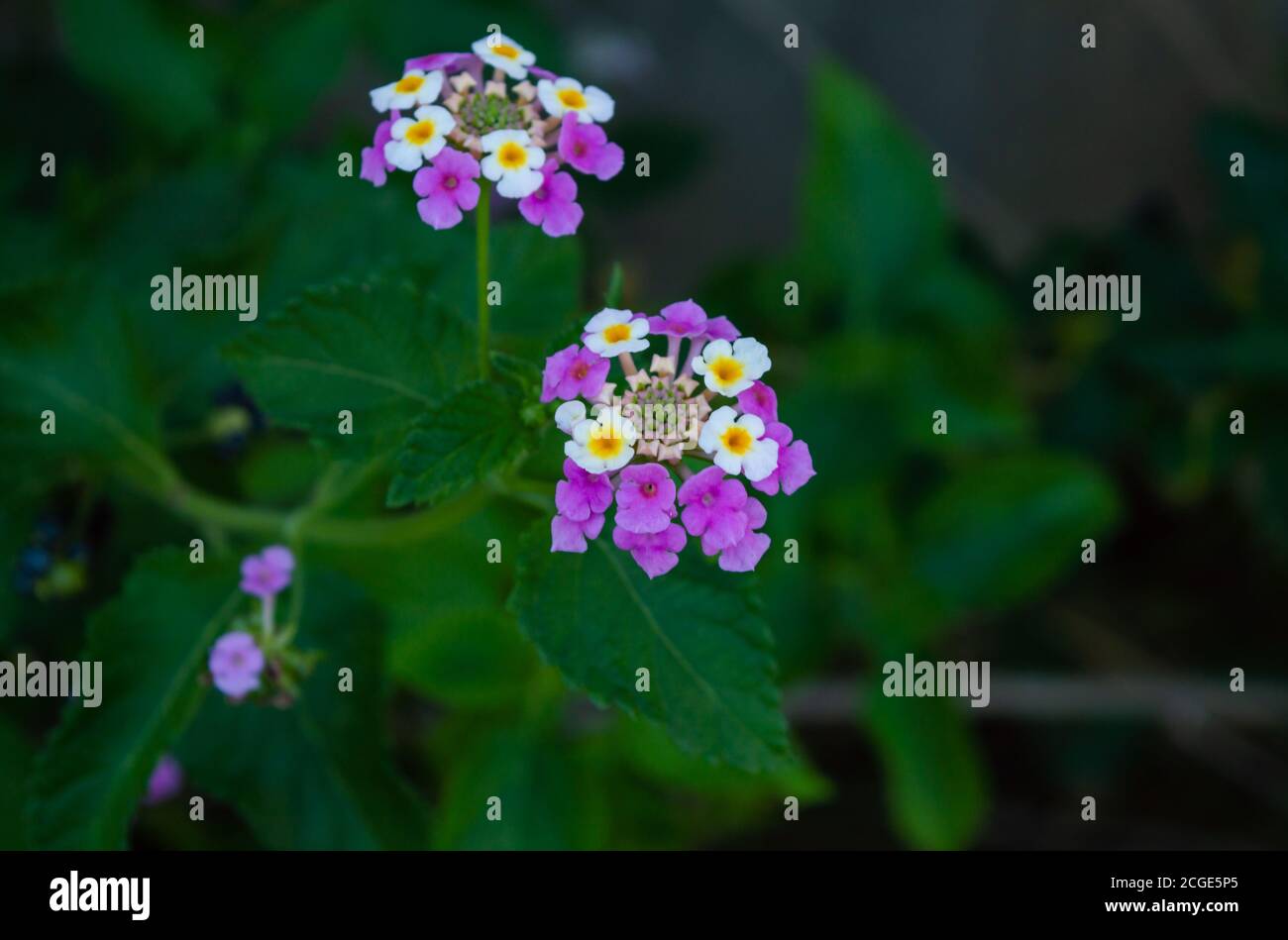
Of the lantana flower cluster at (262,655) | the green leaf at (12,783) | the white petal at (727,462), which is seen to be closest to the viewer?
the white petal at (727,462)

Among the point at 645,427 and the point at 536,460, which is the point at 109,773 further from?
the point at 645,427

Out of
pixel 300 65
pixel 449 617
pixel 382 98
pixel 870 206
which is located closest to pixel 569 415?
pixel 382 98

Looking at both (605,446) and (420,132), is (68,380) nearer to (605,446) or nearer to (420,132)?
(420,132)

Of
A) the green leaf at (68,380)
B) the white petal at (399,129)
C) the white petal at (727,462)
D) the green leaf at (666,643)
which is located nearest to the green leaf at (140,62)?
the green leaf at (68,380)

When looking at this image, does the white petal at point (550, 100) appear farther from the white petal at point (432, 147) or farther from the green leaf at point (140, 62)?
the green leaf at point (140, 62)
